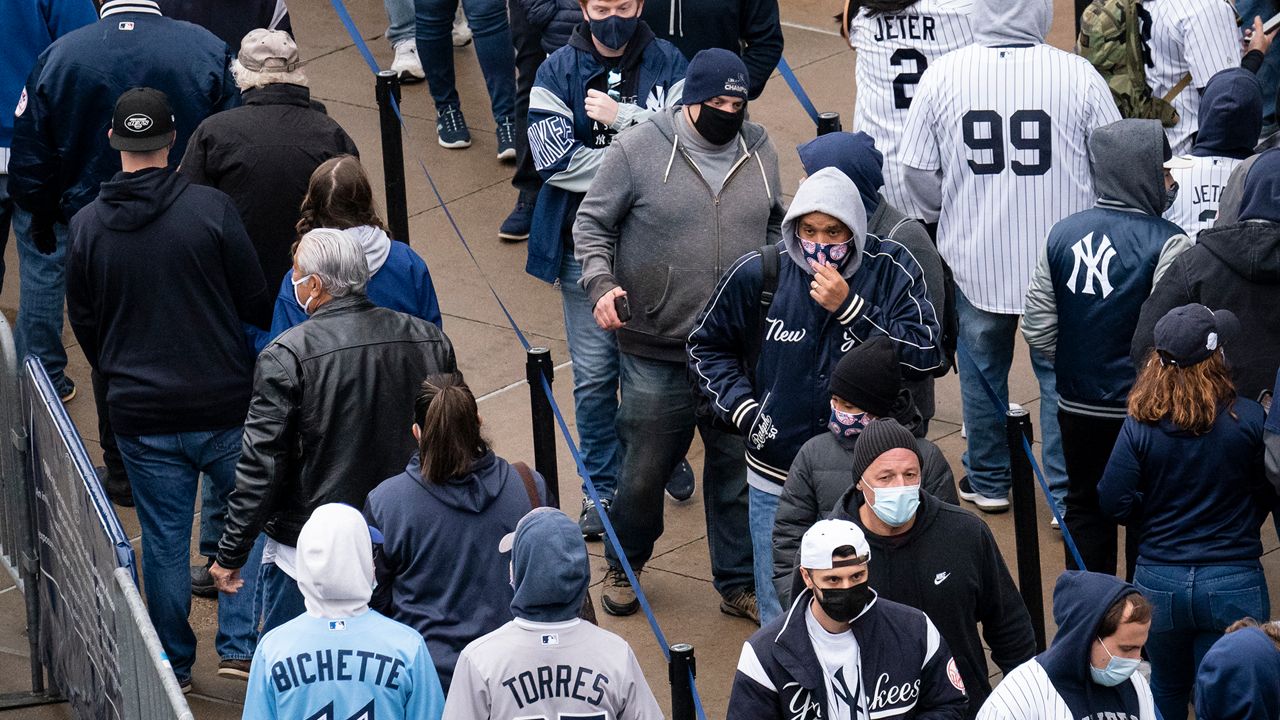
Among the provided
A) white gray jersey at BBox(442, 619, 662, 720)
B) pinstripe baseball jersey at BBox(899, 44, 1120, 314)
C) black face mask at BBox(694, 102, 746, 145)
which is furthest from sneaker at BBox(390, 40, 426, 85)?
white gray jersey at BBox(442, 619, 662, 720)

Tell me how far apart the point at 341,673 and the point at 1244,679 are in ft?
8.00

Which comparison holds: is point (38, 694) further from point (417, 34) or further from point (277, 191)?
point (417, 34)

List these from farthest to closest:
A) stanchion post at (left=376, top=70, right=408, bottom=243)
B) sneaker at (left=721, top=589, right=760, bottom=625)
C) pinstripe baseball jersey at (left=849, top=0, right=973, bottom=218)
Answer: stanchion post at (left=376, top=70, right=408, bottom=243) < pinstripe baseball jersey at (left=849, top=0, right=973, bottom=218) < sneaker at (left=721, top=589, right=760, bottom=625)

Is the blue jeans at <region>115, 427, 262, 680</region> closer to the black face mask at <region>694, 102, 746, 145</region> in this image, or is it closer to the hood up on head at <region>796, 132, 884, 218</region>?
the black face mask at <region>694, 102, 746, 145</region>

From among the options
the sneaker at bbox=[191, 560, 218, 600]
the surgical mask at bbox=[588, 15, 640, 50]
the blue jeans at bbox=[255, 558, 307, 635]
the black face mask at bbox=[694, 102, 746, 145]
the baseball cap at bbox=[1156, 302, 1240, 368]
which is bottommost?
the sneaker at bbox=[191, 560, 218, 600]

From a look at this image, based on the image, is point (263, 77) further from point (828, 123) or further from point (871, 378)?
point (871, 378)

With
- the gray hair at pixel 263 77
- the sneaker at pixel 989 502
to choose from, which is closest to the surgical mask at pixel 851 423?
the sneaker at pixel 989 502

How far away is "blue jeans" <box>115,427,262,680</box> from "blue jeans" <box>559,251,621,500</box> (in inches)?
58.3

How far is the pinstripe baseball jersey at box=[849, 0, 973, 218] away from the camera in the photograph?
8195mm

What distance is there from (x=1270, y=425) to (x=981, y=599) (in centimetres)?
132

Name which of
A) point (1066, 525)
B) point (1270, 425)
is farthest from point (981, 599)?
point (1066, 525)

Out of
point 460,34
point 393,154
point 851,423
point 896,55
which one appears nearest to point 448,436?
point 851,423

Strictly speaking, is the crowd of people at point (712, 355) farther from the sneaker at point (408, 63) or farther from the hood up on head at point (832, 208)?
the sneaker at point (408, 63)

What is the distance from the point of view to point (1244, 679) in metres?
5.42
